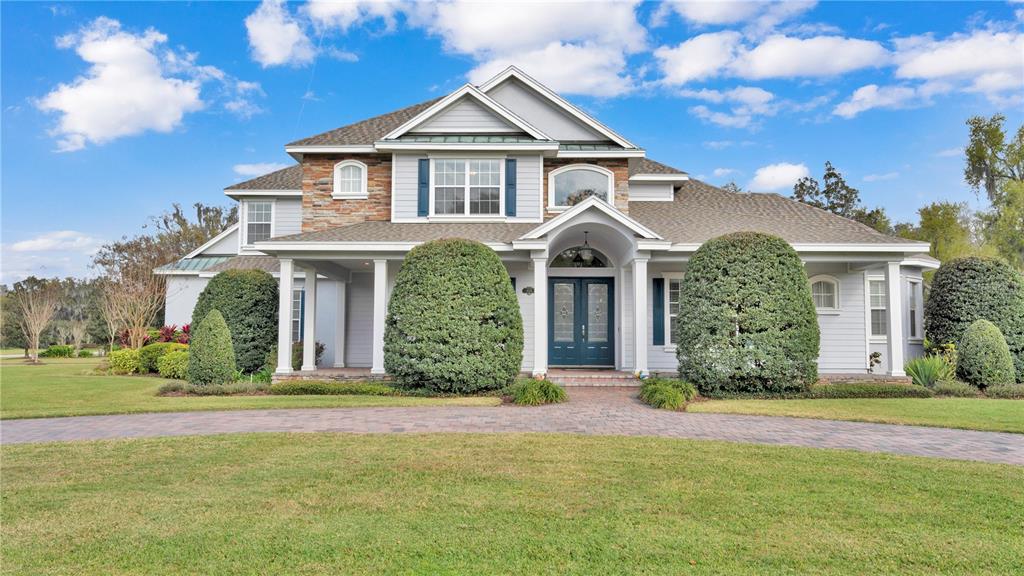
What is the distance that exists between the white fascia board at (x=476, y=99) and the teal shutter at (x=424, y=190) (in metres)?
1.01

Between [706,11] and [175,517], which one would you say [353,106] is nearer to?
[706,11]

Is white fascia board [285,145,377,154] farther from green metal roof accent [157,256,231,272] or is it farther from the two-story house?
green metal roof accent [157,256,231,272]

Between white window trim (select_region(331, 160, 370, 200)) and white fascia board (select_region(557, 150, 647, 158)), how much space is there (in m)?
5.61

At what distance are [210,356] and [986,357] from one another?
58.6 ft

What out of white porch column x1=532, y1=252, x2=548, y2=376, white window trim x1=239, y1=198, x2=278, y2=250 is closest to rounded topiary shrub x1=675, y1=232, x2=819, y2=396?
white porch column x1=532, y1=252, x2=548, y2=376

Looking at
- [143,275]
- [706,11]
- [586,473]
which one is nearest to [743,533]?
[586,473]

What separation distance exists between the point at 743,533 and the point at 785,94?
72.6ft

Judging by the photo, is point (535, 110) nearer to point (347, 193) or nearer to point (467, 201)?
point (467, 201)

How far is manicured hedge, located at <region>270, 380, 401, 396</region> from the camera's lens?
41.0 feet

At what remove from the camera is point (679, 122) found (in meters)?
25.3

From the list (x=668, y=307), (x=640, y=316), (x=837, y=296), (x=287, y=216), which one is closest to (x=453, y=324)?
(x=640, y=316)

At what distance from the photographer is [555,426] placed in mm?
8852

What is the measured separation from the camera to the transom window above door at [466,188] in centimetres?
1631

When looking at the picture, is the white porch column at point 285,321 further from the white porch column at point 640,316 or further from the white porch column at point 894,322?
the white porch column at point 894,322
